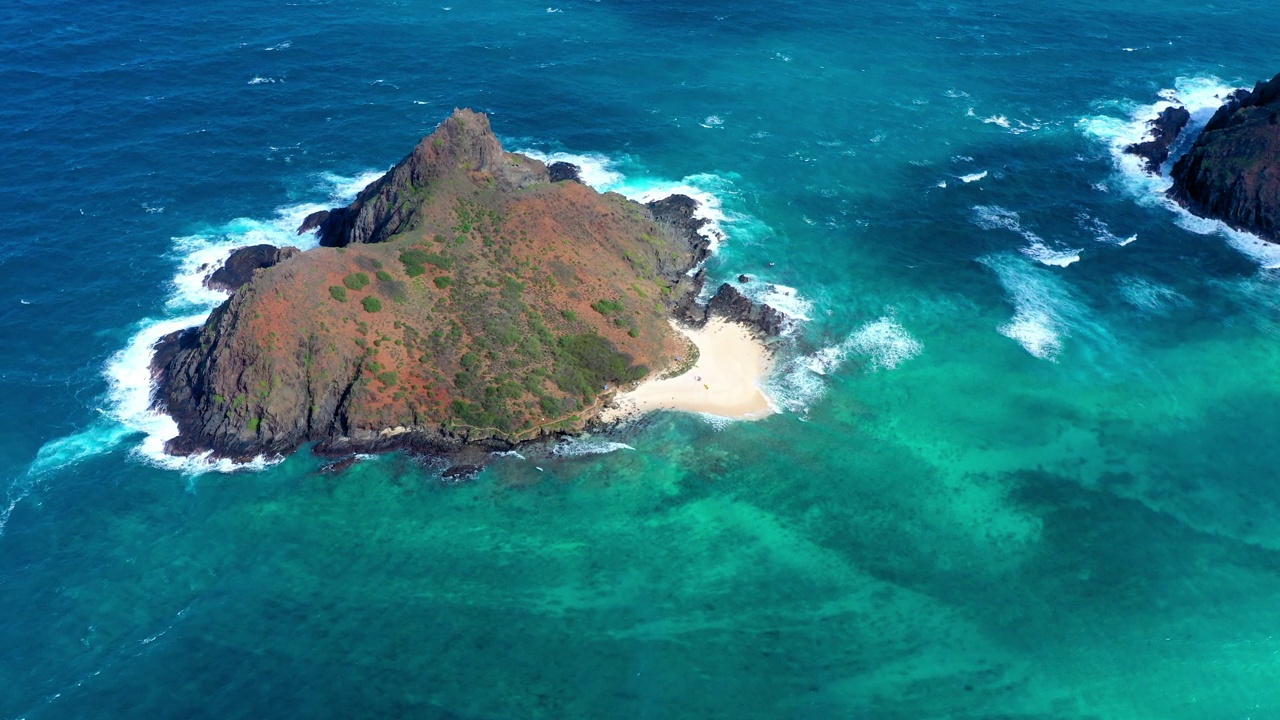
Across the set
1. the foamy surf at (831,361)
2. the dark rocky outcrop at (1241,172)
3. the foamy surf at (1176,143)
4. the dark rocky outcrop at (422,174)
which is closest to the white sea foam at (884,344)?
the foamy surf at (831,361)

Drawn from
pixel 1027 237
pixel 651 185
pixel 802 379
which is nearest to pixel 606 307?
pixel 802 379

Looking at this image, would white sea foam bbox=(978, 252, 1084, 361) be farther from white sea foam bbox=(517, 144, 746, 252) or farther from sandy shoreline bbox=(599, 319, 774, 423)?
white sea foam bbox=(517, 144, 746, 252)

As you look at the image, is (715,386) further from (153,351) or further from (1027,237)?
(153,351)

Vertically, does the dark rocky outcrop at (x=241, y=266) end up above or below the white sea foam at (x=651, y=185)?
below

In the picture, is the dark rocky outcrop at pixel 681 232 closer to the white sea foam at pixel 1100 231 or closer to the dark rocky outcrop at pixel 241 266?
the dark rocky outcrop at pixel 241 266

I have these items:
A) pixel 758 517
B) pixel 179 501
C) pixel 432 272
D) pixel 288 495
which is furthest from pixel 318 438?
pixel 758 517

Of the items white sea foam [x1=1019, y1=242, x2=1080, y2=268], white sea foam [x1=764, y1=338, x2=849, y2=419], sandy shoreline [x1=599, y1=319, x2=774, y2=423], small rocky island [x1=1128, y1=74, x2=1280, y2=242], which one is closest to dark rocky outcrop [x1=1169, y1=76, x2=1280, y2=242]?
small rocky island [x1=1128, y1=74, x2=1280, y2=242]

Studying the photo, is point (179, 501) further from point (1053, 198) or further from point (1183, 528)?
point (1053, 198)
